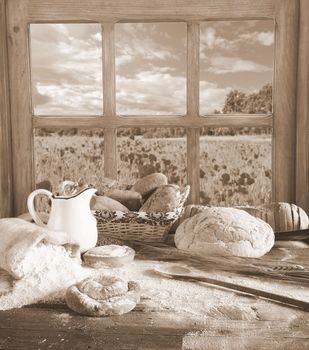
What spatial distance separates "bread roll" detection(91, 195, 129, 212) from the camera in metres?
1.57

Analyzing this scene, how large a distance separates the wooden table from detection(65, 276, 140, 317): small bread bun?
16mm

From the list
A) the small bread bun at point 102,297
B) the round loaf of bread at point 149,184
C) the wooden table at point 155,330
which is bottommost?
the wooden table at point 155,330

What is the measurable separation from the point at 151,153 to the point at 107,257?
84 centimetres

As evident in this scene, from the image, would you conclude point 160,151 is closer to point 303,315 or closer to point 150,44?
point 150,44

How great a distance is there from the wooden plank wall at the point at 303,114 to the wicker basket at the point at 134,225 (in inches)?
24.9

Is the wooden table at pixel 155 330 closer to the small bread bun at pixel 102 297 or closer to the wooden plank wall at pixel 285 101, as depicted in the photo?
the small bread bun at pixel 102 297

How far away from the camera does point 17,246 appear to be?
3.88 feet

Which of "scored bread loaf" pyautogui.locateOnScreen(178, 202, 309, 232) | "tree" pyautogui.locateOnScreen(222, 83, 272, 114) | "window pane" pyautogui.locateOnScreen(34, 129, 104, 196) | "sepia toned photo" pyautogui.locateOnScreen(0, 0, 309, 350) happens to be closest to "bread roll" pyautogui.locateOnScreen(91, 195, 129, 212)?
"sepia toned photo" pyautogui.locateOnScreen(0, 0, 309, 350)

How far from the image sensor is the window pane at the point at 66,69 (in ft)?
6.60

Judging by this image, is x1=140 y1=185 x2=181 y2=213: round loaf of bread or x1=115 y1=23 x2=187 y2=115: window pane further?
x1=115 y1=23 x2=187 y2=115: window pane

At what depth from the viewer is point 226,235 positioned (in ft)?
4.58

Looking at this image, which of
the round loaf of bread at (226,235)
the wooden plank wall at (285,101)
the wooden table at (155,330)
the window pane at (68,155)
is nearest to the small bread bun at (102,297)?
Answer: the wooden table at (155,330)

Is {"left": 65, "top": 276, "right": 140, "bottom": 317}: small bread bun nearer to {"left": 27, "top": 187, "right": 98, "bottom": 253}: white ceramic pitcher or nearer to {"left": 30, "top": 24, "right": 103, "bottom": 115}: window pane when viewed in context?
{"left": 27, "top": 187, "right": 98, "bottom": 253}: white ceramic pitcher

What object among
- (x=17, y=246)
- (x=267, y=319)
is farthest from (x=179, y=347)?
(x=17, y=246)
